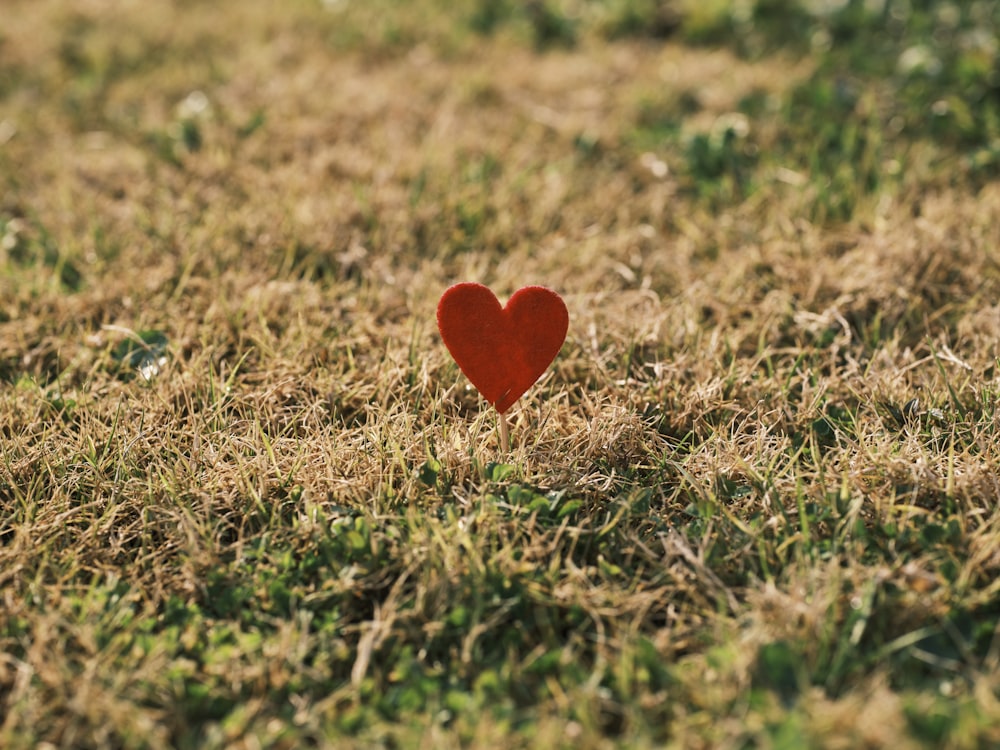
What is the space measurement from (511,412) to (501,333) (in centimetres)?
31

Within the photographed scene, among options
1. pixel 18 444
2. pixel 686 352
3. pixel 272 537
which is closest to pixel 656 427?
pixel 686 352

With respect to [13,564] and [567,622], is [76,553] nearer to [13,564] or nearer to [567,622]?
[13,564]

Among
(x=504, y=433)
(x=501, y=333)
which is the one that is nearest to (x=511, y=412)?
(x=504, y=433)

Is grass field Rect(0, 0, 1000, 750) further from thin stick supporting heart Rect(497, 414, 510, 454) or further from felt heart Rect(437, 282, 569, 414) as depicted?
felt heart Rect(437, 282, 569, 414)

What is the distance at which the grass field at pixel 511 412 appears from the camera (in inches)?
62.5

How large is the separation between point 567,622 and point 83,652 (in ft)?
2.80

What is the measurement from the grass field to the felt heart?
0.18 metres

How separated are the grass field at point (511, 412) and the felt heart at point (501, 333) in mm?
180

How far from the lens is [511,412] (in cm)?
215

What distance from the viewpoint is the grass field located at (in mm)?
1587

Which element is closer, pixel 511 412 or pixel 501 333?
pixel 501 333

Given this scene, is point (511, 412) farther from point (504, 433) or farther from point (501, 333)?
point (501, 333)

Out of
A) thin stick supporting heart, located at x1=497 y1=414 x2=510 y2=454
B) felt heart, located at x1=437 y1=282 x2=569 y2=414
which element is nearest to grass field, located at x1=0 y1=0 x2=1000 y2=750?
thin stick supporting heart, located at x1=497 y1=414 x2=510 y2=454

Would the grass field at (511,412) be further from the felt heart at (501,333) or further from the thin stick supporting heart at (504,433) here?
the felt heart at (501,333)
